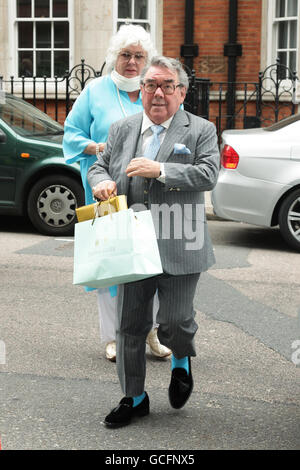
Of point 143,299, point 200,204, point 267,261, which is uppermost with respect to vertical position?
point 200,204

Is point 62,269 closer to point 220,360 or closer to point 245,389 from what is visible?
point 220,360

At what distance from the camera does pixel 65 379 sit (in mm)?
4977

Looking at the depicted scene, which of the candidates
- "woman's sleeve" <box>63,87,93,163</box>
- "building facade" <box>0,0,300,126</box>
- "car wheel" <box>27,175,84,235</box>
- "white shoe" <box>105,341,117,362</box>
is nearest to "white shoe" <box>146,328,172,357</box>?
"white shoe" <box>105,341,117,362</box>

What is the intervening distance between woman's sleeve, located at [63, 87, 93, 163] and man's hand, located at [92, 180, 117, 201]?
1.10 meters

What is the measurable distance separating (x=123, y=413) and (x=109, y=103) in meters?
1.87

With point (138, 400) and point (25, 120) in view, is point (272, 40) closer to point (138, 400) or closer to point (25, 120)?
point (25, 120)

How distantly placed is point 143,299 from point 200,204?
542 mm

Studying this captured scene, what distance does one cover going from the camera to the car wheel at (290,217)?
9.21 meters

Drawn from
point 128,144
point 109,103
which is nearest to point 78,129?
point 109,103

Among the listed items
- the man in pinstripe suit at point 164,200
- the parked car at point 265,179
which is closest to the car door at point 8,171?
the parked car at point 265,179

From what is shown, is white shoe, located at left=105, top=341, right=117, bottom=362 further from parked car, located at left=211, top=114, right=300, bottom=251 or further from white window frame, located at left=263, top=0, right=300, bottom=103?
white window frame, located at left=263, top=0, right=300, bottom=103

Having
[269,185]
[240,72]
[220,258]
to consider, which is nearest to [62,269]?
[220,258]

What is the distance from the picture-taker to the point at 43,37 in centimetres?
1636

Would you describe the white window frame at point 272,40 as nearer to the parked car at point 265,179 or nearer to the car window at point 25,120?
the car window at point 25,120
